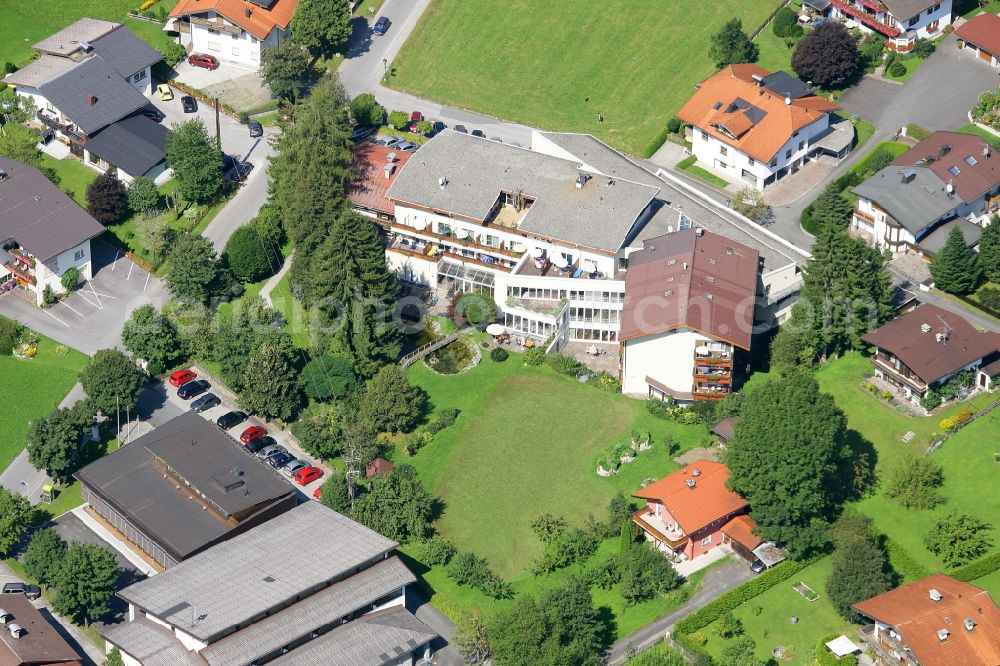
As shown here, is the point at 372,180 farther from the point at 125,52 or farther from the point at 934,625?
the point at 934,625

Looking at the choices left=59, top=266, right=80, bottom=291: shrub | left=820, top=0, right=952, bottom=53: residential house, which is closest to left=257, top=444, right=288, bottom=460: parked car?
left=59, top=266, right=80, bottom=291: shrub

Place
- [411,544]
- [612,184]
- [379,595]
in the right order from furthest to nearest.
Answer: [612,184]
[411,544]
[379,595]

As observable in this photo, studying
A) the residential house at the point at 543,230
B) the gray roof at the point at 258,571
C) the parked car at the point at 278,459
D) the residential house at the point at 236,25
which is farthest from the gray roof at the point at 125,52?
the gray roof at the point at 258,571

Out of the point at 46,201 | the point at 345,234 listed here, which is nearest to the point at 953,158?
the point at 345,234

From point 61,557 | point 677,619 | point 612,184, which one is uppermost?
point 612,184

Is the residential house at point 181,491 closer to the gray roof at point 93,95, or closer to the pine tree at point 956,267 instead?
the gray roof at point 93,95

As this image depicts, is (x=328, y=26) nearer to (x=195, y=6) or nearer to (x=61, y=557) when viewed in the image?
(x=195, y=6)

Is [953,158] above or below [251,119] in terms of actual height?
above
